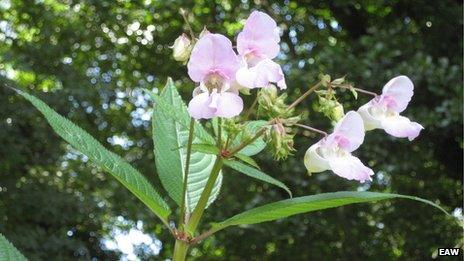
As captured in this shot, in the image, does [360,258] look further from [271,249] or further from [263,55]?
[263,55]

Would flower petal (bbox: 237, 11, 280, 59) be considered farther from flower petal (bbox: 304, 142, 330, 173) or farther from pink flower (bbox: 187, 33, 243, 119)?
flower petal (bbox: 304, 142, 330, 173)

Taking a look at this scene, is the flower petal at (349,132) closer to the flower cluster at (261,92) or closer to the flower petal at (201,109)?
the flower cluster at (261,92)

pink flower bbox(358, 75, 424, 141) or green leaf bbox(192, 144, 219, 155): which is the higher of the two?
pink flower bbox(358, 75, 424, 141)

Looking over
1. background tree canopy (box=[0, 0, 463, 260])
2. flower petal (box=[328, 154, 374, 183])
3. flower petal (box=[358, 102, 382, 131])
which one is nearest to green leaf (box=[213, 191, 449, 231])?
flower petal (box=[328, 154, 374, 183])

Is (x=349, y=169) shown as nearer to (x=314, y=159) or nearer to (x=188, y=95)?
(x=314, y=159)

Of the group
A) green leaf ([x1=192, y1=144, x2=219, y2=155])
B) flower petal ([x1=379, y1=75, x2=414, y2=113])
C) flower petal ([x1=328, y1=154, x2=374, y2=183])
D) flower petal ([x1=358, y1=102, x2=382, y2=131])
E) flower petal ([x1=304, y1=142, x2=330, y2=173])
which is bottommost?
green leaf ([x1=192, y1=144, x2=219, y2=155])
